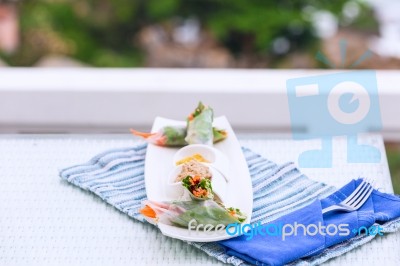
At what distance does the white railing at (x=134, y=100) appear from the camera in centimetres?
207

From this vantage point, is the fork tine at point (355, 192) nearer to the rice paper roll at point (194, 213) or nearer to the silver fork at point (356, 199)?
the silver fork at point (356, 199)

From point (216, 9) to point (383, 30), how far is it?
113 cm

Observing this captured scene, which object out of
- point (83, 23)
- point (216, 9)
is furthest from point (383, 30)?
point (83, 23)

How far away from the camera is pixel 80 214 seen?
1.24 metres

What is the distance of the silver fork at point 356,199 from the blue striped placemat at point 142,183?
0.05 meters

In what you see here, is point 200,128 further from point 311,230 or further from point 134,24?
point 134,24

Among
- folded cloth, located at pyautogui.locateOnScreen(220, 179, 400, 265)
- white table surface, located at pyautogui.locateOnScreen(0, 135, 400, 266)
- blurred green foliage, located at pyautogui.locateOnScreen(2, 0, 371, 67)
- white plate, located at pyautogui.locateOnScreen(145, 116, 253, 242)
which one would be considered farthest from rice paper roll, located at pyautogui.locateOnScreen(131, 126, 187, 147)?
blurred green foliage, located at pyautogui.locateOnScreen(2, 0, 371, 67)

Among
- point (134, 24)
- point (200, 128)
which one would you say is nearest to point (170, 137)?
point (200, 128)

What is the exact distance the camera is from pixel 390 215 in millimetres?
1193

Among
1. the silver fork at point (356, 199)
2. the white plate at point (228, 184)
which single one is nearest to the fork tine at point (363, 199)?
the silver fork at point (356, 199)

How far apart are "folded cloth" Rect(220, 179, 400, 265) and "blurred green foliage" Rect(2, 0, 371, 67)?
13.2 feet

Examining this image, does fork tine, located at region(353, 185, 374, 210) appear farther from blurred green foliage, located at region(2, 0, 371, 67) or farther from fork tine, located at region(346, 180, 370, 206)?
blurred green foliage, located at region(2, 0, 371, 67)

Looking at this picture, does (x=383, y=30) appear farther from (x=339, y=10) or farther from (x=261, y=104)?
(x=261, y=104)

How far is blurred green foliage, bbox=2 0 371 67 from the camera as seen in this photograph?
5336 mm
